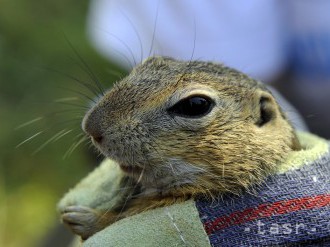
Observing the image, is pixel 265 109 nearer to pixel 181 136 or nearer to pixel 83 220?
pixel 181 136

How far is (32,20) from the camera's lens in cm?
820

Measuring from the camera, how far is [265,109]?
2232mm

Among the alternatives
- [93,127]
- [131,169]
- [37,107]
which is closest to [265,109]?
[131,169]

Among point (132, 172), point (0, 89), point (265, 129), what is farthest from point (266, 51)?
point (0, 89)

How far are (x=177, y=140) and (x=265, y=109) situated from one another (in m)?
0.50

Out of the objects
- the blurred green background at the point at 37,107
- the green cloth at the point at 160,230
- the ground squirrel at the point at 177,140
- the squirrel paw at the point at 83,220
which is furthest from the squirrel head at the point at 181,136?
the blurred green background at the point at 37,107

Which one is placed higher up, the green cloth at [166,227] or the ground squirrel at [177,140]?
the ground squirrel at [177,140]

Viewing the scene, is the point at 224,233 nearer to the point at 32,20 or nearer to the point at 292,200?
the point at 292,200

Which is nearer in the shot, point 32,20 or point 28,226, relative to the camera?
point 28,226

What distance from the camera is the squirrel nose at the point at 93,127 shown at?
192 cm

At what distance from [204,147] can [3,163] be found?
4.33 metres

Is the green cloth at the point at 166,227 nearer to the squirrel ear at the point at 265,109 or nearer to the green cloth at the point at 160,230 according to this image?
the green cloth at the point at 160,230

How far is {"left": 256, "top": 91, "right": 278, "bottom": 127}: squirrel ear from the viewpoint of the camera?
2212mm

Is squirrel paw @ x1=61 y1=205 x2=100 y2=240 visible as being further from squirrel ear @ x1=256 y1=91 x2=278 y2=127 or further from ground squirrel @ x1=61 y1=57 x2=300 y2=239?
squirrel ear @ x1=256 y1=91 x2=278 y2=127
